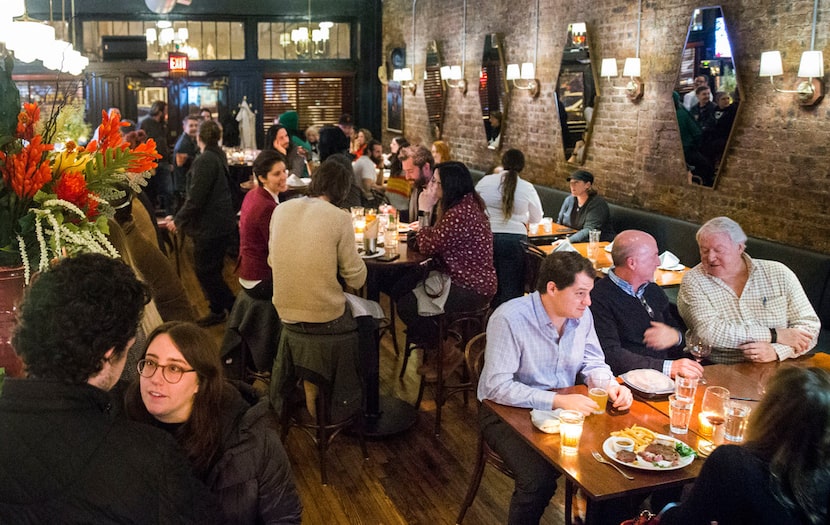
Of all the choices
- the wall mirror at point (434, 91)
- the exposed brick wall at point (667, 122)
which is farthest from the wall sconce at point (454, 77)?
the wall mirror at point (434, 91)

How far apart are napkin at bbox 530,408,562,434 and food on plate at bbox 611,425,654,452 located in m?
0.19

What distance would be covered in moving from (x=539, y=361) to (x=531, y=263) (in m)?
2.56

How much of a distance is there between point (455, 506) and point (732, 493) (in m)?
2.15

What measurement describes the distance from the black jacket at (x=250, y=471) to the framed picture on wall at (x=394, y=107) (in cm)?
1167

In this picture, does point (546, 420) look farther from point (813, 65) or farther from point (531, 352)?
point (813, 65)

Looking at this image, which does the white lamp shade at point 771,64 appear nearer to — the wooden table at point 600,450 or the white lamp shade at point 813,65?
the white lamp shade at point 813,65

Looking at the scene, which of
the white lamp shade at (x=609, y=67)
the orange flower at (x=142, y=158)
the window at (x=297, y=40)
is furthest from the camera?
the window at (x=297, y=40)

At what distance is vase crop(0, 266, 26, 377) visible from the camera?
2.11m

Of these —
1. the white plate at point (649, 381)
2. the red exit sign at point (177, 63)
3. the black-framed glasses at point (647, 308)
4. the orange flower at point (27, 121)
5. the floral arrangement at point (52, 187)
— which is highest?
the red exit sign at point (177, 63)

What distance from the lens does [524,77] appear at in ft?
30.5

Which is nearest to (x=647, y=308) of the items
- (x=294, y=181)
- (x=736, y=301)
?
(x=736, y=301)

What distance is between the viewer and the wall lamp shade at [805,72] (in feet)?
18.1

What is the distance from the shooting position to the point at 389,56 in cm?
1391

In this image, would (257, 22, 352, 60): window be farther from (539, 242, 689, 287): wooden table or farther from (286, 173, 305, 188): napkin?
(539, 242, 689, 287): wooden table
